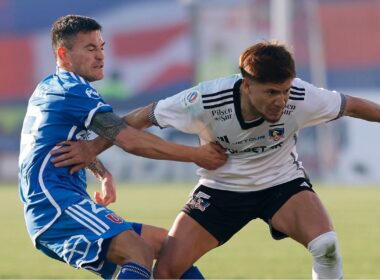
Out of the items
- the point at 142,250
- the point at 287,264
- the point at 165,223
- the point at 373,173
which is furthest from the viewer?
the point at 373,173

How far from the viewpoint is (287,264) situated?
1194 centimetres

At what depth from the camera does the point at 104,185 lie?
8039 mm

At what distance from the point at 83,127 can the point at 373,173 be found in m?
27.4

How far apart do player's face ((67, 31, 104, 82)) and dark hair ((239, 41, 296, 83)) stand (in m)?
0.98

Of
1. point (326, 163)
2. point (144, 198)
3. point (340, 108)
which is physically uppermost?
point (340, 108)

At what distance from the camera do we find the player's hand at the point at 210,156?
7.76 meters

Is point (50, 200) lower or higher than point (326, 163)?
higher

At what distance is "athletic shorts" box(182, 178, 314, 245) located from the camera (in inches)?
320

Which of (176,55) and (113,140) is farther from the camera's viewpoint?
(176,55)

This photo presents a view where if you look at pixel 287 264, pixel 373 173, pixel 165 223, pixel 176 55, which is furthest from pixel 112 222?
pixel 176 55

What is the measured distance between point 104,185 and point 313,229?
4.92 ft

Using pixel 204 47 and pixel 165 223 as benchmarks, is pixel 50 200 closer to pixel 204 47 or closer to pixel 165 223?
pixel 165 223

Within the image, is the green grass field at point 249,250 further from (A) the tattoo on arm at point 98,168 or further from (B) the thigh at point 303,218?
(A) the tattoo on arm at point 98,168

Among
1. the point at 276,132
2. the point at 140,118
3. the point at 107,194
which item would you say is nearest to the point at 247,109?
the point at 276,132
